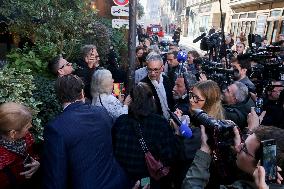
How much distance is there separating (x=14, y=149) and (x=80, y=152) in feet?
1.91

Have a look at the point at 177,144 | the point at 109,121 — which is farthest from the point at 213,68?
the point at 109,121

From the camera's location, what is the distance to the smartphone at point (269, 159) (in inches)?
63.5

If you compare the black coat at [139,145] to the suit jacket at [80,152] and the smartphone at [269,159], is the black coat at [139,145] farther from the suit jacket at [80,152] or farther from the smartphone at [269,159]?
the smartphone at [269,159]

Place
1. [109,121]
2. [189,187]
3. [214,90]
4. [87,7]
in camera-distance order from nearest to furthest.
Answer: [189,187] → [109,121] → [214,90] → [87,7]

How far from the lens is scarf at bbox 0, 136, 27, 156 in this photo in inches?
93.7

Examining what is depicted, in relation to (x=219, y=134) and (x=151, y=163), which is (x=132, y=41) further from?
(x=219, y=134)

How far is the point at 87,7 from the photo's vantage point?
20.6 ft

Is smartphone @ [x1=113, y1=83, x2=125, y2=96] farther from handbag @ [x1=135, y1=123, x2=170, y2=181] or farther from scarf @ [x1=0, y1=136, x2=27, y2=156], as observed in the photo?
scarf @ [x1=0, y1=136, x2=27, y2=156]

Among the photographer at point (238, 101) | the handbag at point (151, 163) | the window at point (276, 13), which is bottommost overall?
the handbag at point (151, 163)

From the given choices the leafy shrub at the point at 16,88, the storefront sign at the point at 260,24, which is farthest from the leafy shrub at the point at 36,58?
the storefront sign at the point at 260,24

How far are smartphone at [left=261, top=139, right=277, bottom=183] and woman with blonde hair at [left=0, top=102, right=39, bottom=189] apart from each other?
1.83 meters

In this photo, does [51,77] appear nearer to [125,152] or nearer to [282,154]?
[125,152]

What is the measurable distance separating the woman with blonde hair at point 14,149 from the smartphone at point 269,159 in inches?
71.9

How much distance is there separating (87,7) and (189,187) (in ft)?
16.7
